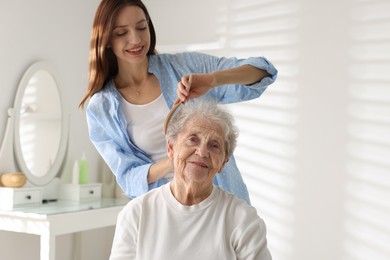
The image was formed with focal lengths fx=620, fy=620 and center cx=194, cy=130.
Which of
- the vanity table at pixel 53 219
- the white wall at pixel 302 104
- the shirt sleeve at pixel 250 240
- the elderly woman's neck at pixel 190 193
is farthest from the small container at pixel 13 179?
the shirt sleeve at pixel 250 240

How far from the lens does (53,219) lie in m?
3.16

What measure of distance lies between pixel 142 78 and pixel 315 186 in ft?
6.14

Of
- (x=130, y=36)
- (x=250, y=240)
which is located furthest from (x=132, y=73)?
(x=250, y=240)

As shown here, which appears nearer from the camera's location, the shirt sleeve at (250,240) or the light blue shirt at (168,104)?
the shirt sleeve at (250,240)

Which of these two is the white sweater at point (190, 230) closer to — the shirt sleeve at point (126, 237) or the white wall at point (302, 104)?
the shirt sleeve at point (126, 237)

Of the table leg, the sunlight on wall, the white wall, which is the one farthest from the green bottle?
the sunlight on wall

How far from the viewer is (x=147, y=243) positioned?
1.68 metres

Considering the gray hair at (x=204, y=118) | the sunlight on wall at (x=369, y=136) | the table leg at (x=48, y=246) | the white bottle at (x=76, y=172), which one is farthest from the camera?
the white bottle at (x=76, y=172)

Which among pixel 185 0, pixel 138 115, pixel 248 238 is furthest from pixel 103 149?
pixel 185 0

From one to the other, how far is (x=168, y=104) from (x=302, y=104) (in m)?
1.83

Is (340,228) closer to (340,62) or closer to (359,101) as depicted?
(359,101)

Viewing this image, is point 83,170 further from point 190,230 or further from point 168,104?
point 190,230

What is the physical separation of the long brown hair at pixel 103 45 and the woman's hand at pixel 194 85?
14.4 inches

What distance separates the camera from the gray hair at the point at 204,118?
173cm
